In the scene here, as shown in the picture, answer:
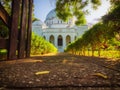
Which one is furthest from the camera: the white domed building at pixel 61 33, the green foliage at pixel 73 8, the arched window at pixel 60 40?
the arched window at pixel 60 40

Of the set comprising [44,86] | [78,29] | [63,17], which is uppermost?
[78,29]

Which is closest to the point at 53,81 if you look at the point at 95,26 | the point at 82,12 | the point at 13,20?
the point at 13,20

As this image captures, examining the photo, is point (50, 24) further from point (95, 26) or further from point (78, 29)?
point (95, 26)

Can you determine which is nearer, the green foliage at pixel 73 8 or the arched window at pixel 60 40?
the green foliage at pixel 73 8

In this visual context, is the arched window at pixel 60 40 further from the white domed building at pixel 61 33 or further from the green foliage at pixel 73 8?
the green foliage at pixel 73 8

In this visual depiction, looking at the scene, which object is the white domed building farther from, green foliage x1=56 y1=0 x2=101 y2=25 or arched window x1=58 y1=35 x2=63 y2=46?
green foliage x1=56 y1=0 x2=101 y2=25

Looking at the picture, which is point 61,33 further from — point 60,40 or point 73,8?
point 73,8

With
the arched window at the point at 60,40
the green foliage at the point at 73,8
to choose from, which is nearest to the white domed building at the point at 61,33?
the arched window at the point at 60,40

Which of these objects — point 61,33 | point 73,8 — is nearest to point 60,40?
point 61,33

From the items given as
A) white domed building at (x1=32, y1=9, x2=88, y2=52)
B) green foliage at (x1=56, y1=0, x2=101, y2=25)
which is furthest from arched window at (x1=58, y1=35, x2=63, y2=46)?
green foliage at (x1=56, y1=0, x2=101, y2=25)

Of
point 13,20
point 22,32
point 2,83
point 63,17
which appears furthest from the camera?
point 63,17

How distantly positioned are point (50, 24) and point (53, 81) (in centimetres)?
10466

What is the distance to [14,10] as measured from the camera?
6637 millimetres

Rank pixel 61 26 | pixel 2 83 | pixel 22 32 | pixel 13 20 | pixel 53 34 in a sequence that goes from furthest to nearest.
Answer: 1. pixel 61 26
2. pixel 53 34
3. pixel 22 32
4. pixel 13 20
5. pixel 2 83
